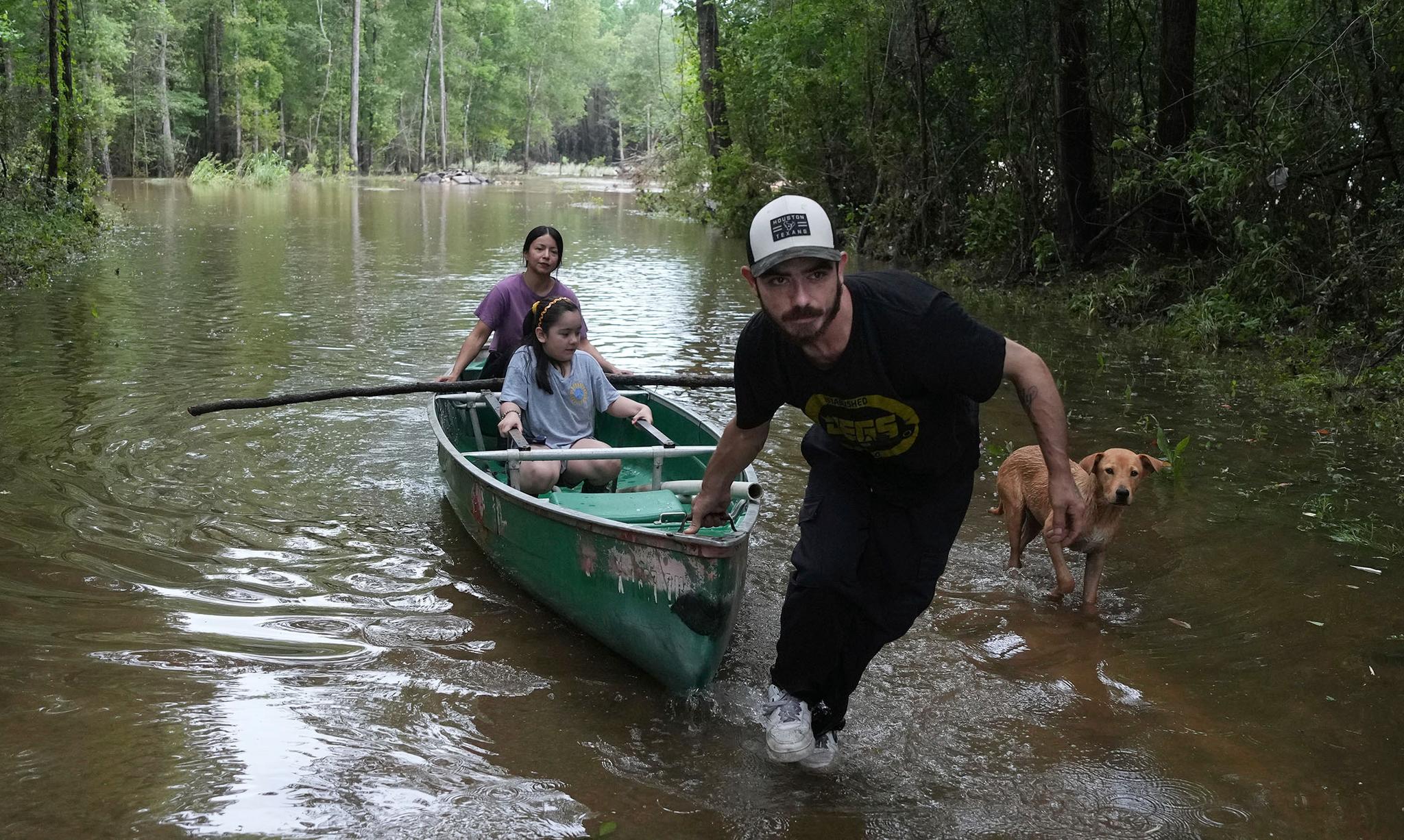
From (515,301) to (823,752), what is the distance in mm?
4378

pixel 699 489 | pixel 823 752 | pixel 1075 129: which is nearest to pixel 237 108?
pixel 1075 129

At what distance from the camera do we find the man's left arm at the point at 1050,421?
353cm

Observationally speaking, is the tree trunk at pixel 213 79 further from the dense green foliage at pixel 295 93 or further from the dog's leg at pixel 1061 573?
the dog's leg at pixel 1061 573

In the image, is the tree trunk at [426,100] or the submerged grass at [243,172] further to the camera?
the tree trunk at [426,100]

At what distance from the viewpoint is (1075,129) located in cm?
1457

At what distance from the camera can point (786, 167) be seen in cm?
2195

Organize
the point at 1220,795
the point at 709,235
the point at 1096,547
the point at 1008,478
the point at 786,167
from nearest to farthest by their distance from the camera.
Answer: the point at 1220,795 < the point at 1096,547 < the point at 1008,478 < the point at 786,167 < the point at 709,235

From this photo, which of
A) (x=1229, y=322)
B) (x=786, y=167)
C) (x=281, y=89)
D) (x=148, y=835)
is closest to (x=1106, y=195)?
(x=1229, y=322)

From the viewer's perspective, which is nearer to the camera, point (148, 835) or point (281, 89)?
point (148, 835)

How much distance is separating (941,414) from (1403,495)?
5.04 meters

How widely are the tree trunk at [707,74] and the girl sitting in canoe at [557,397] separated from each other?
2151 cm

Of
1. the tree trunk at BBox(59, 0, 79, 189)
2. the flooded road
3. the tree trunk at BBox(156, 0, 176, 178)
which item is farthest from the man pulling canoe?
the tree trunk at BBox(156, 0, 176, 178)

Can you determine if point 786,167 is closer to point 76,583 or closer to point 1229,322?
point 1229,322

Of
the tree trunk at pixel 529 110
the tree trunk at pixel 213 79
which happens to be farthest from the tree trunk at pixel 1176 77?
the tree trunk at pixel 529 110
